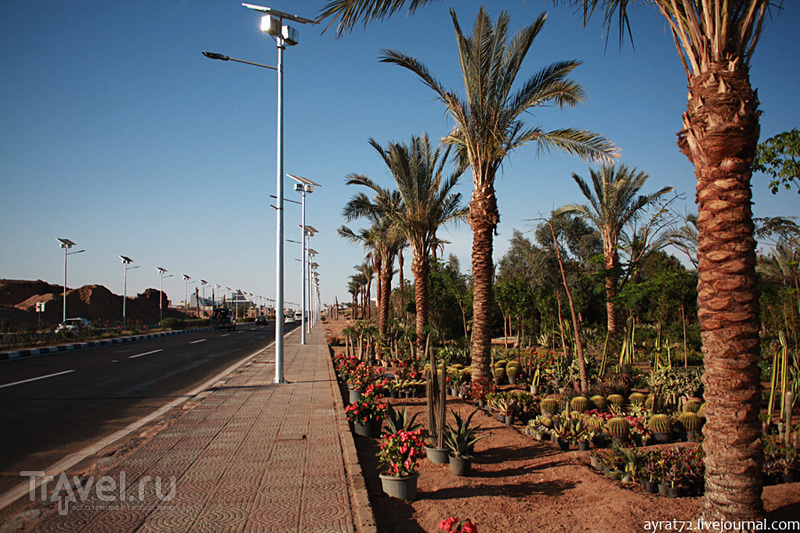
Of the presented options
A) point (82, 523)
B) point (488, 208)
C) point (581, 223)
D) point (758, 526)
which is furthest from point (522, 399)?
point (581, 223)

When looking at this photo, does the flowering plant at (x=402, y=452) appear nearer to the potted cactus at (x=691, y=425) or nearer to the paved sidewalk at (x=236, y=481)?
the paved sidewalk at (x=236, y=481)

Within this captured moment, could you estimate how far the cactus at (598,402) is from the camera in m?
9.13

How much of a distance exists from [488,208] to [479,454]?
6291 millimetres

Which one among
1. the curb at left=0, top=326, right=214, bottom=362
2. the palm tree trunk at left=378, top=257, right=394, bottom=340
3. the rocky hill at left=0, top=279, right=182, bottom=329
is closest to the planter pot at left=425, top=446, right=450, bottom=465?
the palm tree trunk at left=378, top=257, right=394, bottom=340

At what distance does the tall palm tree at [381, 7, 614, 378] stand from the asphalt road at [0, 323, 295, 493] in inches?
260

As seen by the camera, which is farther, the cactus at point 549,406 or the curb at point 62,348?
the curb at point 62,348

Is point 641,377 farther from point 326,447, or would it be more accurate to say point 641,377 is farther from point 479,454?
point 326,447

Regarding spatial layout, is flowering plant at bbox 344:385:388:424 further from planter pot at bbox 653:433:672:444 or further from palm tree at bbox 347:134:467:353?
palm tree at bbox 347:134:467:353

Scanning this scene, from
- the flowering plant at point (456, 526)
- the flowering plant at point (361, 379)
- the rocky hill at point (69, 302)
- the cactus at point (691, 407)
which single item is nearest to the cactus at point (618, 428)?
the cactus at point (691, 407)

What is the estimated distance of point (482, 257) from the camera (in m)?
11.9

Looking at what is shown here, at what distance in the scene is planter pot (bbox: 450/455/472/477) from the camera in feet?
18.9

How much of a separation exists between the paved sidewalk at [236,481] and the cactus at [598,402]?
4.35 meters

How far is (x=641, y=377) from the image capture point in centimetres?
1120

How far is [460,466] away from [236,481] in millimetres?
2311
